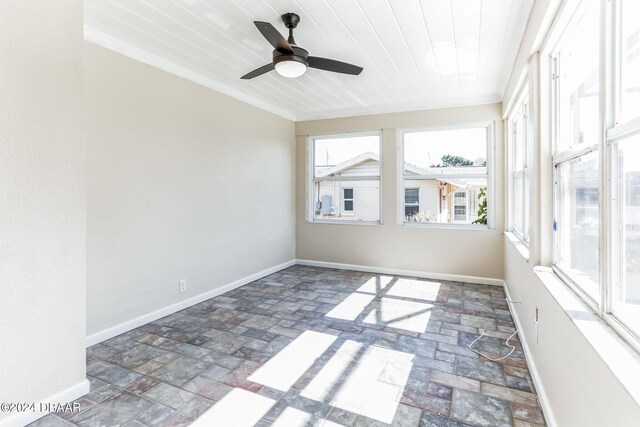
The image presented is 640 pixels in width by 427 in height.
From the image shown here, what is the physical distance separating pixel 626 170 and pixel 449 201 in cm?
378

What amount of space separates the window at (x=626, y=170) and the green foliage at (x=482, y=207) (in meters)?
3.61

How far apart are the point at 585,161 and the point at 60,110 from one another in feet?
9.42

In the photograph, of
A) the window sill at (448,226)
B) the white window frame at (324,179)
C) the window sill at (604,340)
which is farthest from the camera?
the white window frame at (324,179)

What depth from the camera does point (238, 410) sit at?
1935 millimetres

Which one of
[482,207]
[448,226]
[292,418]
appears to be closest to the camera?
[292,418]

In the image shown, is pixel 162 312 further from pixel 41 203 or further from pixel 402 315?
pixel 402 315

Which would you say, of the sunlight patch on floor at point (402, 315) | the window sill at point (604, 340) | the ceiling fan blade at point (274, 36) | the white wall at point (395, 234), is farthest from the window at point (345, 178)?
A: the window sill at point (604, 340)

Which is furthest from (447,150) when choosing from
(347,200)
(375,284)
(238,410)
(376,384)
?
(238,410)

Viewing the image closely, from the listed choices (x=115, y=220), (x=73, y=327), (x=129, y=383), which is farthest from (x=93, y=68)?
(x=129, y=383)

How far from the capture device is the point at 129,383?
2.21 m

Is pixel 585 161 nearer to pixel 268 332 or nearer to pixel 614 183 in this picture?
pixel 614 183

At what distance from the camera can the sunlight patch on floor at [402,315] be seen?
315 cm

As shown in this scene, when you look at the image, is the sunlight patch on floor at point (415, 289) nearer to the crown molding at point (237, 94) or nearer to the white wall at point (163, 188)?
the white wall at point (163, 188)

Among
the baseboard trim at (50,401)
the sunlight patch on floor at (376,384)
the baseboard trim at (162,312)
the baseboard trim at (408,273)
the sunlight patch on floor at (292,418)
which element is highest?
the baseboard trim at (408,273)
